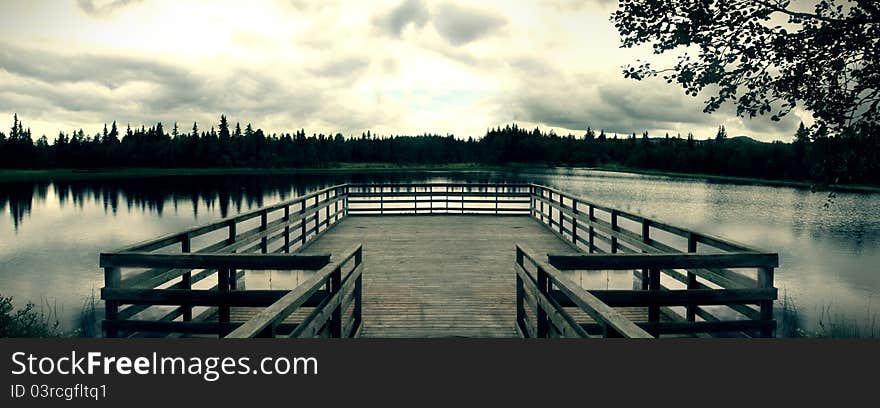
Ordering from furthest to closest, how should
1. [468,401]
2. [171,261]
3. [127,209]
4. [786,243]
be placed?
[127,209], [786,243], [171,261], [468,401]

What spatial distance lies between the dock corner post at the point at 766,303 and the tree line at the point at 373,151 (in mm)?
60597

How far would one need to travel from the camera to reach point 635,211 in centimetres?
2911

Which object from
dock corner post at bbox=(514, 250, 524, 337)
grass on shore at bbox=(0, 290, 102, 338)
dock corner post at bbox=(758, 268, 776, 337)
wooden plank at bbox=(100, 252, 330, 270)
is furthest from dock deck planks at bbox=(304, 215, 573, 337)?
grass on shore at bbox=(0, 290, 102, 338)

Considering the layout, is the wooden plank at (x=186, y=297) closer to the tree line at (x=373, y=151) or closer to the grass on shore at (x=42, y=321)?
the grass on shore at (x=42, y=321)

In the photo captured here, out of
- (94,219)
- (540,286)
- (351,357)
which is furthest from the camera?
(94,219)

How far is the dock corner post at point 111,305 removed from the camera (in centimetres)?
539

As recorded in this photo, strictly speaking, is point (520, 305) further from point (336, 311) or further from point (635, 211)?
point (635, 211)

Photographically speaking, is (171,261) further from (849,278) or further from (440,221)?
(849,278)

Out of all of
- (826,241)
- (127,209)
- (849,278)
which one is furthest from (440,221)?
(127,209)

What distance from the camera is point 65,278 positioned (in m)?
16.2

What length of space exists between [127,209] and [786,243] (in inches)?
1570

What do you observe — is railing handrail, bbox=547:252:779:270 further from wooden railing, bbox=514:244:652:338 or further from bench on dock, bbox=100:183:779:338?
wooden railing, bbox=514:244:652:338

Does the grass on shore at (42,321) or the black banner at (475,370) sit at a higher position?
the black banner at (475,370)

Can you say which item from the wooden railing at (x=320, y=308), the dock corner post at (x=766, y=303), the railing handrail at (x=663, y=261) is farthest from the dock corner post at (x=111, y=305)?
the dock corner post at (x=766, y=303)
